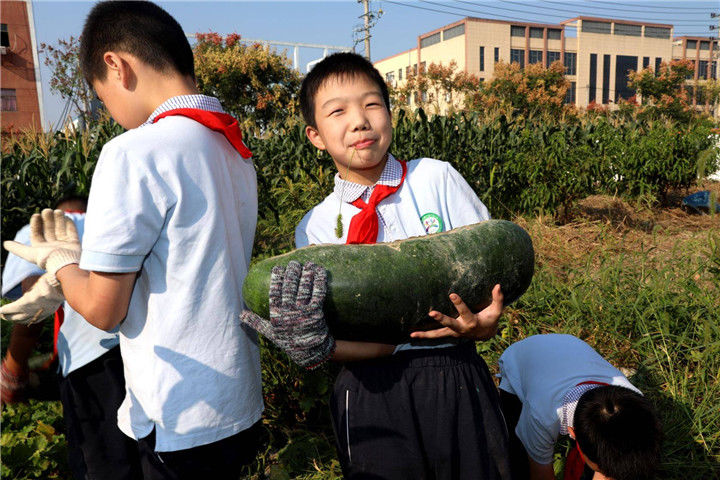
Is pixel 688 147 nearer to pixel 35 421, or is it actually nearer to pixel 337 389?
pixel 337 389

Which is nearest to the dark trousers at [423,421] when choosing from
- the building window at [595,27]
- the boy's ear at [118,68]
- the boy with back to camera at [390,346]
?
the boy with back to camera at [390,346]

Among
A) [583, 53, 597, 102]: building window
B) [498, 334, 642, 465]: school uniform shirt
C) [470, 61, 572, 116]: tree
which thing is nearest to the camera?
[498, 334, 642, 465]: school uniform shirt

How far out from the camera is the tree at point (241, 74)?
65.8 feet

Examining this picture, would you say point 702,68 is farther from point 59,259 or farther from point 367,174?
point 59,259

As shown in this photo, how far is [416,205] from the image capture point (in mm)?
1773

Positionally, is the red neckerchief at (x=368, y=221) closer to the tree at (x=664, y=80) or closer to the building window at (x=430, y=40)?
the tree at (x=664, y=80)

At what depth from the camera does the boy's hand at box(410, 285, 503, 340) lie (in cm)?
147

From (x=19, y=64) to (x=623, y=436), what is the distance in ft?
119

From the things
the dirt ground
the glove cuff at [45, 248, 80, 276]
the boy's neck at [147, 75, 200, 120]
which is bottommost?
the dirt ground

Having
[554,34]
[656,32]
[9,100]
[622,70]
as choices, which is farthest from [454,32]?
[9,100]

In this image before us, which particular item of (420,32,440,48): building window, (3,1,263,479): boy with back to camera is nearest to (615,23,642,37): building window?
(420,32,440,48): building window

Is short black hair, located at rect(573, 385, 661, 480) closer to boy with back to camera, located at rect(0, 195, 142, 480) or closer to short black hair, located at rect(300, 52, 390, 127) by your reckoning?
short black hair, located at rect(300, 52, 390, 127)

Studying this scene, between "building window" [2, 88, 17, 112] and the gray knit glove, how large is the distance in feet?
109

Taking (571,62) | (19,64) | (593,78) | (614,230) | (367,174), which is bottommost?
(614,230)
